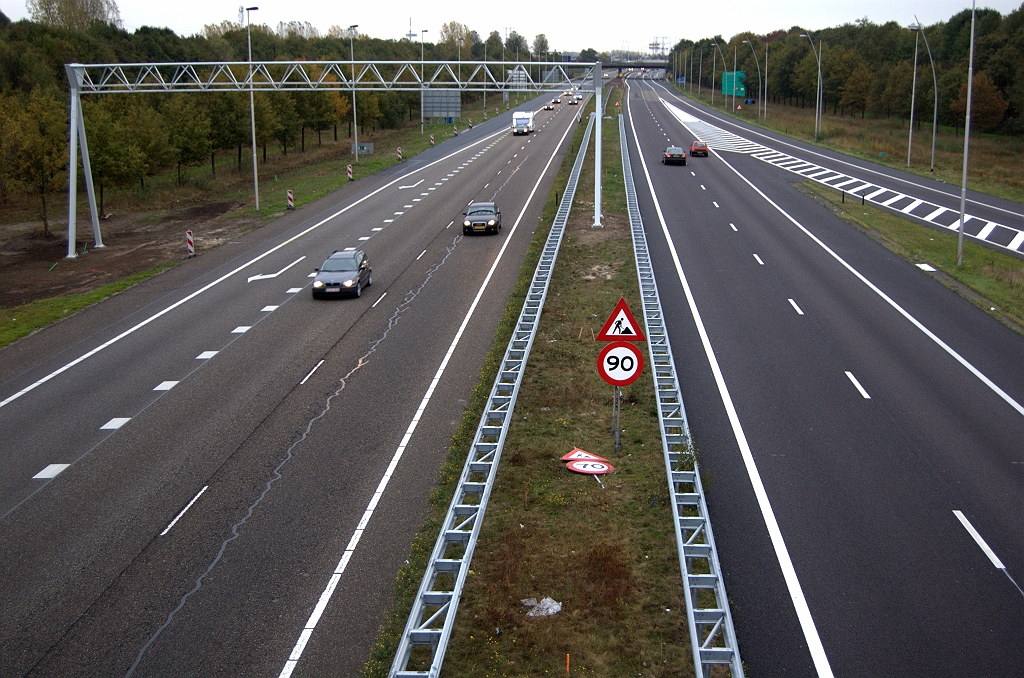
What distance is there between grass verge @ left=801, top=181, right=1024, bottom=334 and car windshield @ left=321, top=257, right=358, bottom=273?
60.6ft

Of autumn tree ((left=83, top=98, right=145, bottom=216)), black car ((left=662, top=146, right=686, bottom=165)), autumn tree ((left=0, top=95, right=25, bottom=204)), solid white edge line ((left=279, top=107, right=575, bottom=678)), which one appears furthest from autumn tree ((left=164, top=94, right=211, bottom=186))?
solid white edge line ((left=279, top=107, right=575, bottom=678))

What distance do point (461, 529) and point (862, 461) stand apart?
717 centimetres

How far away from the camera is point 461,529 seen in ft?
39.5

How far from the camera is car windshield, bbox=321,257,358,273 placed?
27.6 m

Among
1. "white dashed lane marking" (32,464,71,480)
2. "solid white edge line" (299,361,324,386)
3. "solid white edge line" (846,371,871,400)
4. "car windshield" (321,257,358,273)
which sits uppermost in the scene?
"car windshield" (321,257,358,273)

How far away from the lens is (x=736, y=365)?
20.0 meters

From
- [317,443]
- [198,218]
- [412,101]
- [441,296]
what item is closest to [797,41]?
[412,101]

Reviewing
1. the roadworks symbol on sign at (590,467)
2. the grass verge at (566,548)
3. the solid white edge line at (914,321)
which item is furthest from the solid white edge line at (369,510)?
the solid white edge line at (914,321)

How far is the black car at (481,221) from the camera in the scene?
121ft

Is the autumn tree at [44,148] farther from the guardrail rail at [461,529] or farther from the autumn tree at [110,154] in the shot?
the guardrail rail at [461,529]

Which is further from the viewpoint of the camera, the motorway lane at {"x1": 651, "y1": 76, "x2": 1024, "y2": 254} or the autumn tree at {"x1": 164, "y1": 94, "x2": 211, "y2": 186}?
the autumn tree at {"x1": 164, "y1": 94, "x2": 211, "y2": 186}

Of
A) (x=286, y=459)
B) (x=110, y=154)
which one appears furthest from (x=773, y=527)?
(x=110, y=154)

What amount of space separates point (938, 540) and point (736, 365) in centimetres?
803

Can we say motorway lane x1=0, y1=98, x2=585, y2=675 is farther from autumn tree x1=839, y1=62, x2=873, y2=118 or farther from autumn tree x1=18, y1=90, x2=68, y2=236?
autumn tree x1=839, y1=62, x2=873, y2=118
